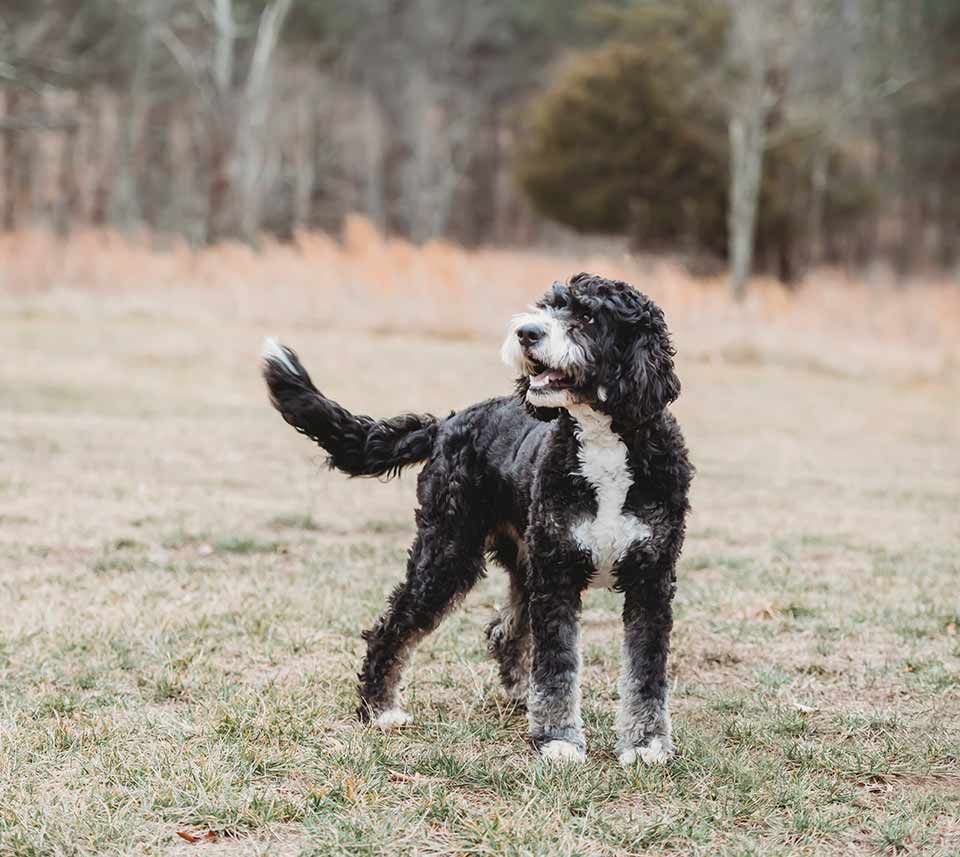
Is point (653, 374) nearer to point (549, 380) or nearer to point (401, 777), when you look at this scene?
point (549, 380)

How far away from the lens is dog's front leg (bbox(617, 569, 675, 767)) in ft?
11.8

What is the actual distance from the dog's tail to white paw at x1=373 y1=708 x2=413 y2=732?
33.2 inches

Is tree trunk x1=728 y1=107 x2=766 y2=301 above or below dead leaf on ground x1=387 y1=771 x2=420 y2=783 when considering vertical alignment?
above

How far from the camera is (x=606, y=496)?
11.7ft

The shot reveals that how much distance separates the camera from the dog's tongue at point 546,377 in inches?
135

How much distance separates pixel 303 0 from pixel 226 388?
89.9ft

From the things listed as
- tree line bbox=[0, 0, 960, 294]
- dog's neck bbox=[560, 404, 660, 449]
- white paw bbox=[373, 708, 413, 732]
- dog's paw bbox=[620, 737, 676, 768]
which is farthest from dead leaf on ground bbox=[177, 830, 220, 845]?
tree line bbox=[0, 0, 960, 294]

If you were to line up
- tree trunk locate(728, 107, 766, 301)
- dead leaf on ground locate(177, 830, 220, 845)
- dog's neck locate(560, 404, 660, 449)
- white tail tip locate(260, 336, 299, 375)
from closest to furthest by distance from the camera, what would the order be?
dead leaf on ground locate(177, 830, 220, 845), dog's neck locate(560, 404, 660, 449), white tail tip locate(260, 336, 299, 375), tree trunk locate(728, 107, 766, 301)

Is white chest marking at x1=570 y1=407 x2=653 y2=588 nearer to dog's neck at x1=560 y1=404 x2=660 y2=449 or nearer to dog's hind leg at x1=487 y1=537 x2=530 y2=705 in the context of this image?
dog's neck at x1=560 y1=404 x2=660 y2=449

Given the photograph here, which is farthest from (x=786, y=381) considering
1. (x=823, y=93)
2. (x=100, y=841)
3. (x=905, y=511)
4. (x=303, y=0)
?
(x=303, y=0)

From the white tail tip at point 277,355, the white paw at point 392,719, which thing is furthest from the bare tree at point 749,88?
the white paw at point 392,719

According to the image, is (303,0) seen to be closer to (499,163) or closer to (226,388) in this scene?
(499,163)

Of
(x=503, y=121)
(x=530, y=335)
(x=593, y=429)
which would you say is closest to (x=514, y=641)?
(x=593, y=429)

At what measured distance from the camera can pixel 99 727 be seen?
378 centimetres
